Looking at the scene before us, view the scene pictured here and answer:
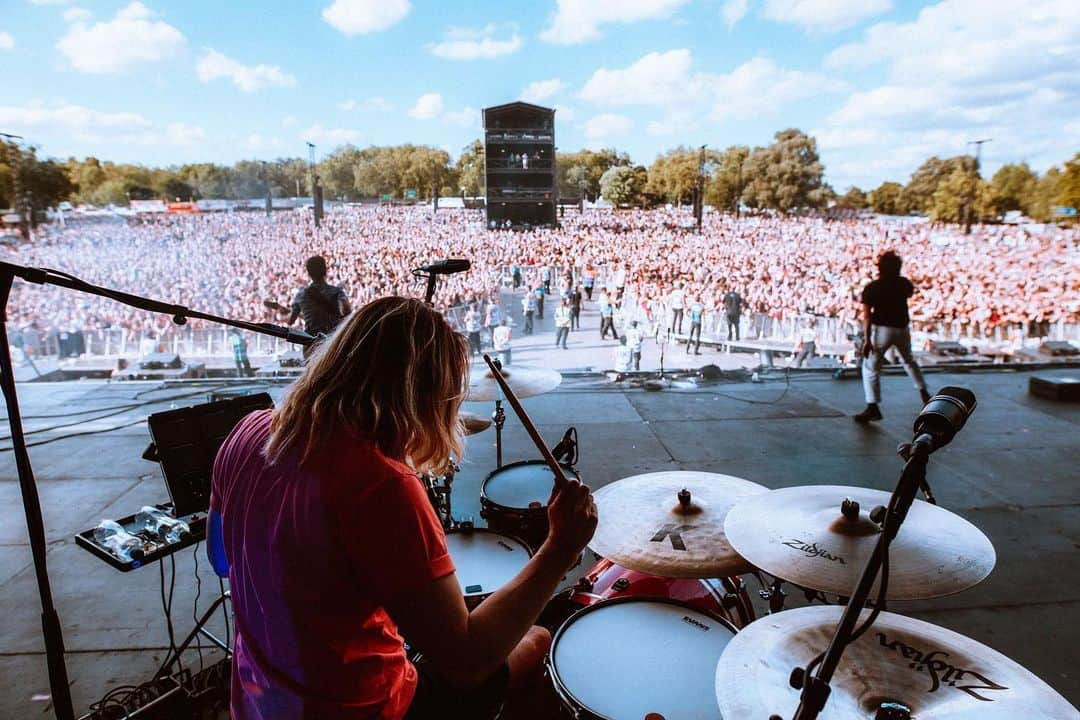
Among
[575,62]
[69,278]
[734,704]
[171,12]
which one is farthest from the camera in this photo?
[575,62]

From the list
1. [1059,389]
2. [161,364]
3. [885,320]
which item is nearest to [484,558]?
[885,320]

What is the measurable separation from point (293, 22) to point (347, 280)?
4079 mm

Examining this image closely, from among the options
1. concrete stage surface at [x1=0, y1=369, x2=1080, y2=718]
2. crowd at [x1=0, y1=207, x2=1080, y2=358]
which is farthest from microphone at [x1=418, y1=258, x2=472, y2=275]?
crowd at [x1=0, y1=207, x2=1080, y2=358]

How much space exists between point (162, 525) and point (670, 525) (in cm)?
164

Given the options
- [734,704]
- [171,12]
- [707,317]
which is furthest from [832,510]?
[171,12]

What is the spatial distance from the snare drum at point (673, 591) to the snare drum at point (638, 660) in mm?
113

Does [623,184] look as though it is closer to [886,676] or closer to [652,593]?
[652,593]

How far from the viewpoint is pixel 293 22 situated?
24.3ft

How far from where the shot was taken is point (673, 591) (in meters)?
1.81

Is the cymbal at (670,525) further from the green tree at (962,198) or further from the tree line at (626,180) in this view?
the green tree at (962,198)

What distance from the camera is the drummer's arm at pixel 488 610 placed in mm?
877

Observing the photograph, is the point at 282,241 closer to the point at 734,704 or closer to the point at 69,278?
the point at 69,278

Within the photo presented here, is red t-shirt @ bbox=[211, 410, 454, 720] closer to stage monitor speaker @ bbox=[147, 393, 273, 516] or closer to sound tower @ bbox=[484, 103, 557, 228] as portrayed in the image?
stage monitor speaker @ bbox=[147, 393, 273, 516]

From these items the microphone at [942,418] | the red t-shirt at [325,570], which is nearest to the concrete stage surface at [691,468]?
the red t-shirt at [325,570]
